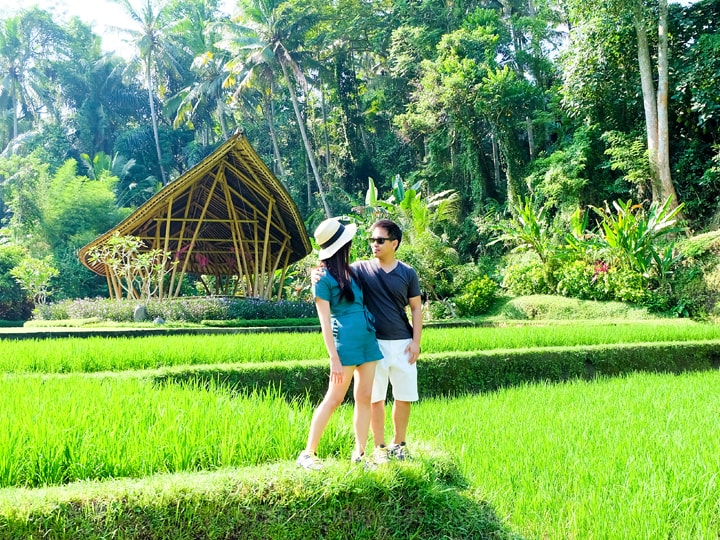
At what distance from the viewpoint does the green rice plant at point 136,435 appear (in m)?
2.14

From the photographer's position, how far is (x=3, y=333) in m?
8.24

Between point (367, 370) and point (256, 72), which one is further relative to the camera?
point (256, 72)

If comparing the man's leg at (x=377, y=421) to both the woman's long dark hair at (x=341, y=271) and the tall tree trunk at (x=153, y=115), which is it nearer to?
the woman's long dark hair at (x=341, y=271)

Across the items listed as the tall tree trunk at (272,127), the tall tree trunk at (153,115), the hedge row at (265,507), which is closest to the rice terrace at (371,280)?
the hedge row at (265,507)

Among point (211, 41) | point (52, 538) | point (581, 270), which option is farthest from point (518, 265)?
point (211, 41)

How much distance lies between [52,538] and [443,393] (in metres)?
4.25

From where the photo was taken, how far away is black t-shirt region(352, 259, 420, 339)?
2.78m

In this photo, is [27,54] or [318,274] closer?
[318,274]

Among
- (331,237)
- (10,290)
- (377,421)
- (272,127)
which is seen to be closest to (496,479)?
(377,421)

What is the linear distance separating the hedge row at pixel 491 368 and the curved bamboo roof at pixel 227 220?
25.8ft

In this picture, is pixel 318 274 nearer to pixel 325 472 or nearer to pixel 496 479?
pixel 325 472

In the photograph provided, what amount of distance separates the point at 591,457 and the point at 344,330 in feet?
5.12

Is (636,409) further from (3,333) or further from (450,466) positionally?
(3,333)

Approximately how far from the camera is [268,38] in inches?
865
